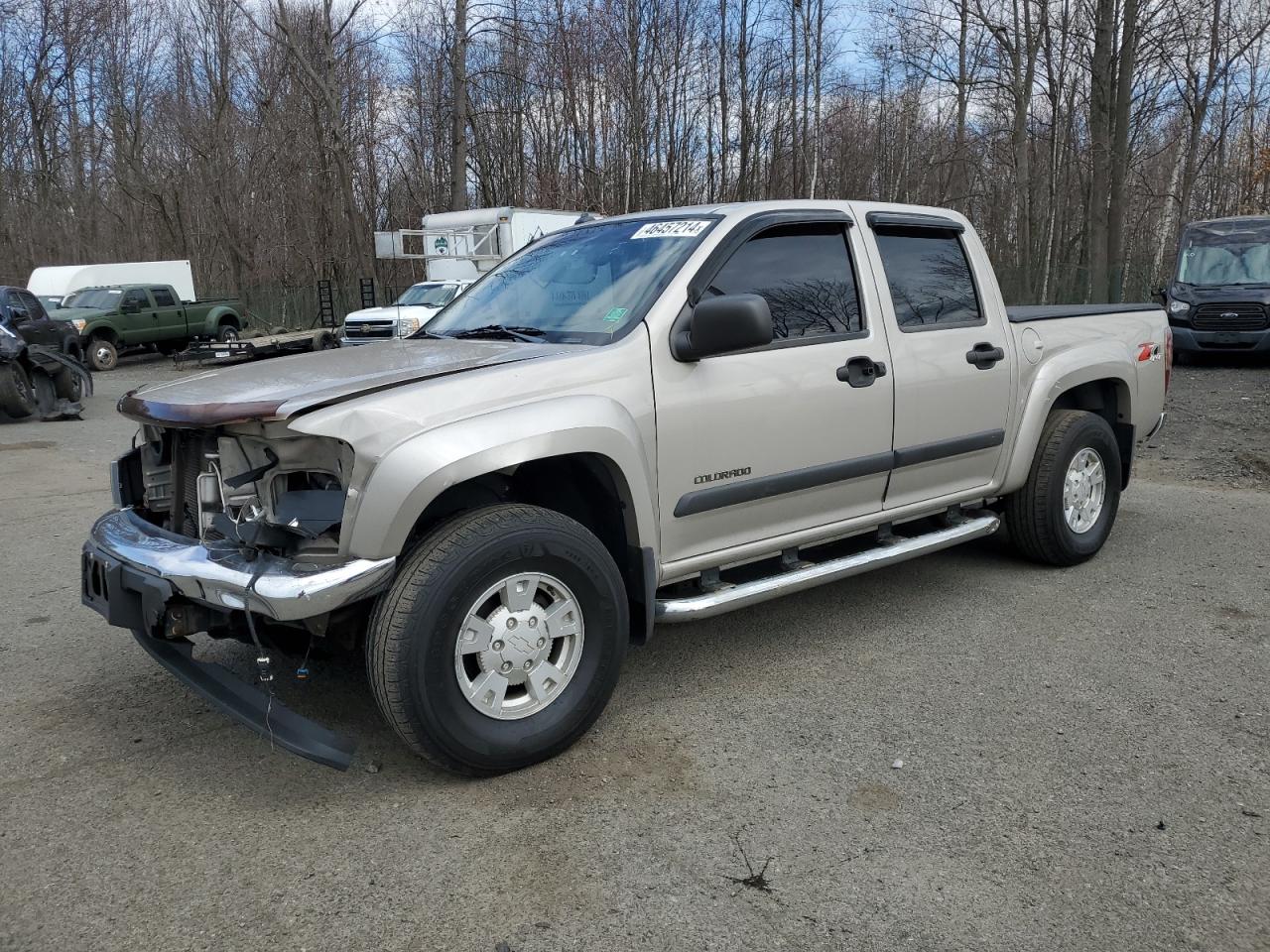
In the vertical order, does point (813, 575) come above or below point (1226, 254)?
below

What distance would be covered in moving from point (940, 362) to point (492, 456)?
7.99 ft

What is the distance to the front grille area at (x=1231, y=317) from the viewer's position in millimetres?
14984

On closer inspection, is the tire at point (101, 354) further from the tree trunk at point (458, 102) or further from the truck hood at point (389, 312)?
the tree trunk at point (458, 102)

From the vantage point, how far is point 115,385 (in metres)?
19.1

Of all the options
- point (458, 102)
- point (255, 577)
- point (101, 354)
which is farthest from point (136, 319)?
point (255, 577)

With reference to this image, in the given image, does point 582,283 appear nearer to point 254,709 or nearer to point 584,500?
point 584,500

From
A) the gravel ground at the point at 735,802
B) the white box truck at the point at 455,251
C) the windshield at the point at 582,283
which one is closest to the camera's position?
the gravel ground at the point at 735,802

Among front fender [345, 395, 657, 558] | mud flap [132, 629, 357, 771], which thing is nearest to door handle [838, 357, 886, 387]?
front fender [345, 395, 657, 558]

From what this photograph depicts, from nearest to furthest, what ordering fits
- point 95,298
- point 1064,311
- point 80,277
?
point 1064,311 < point 95,298 < point 80,277

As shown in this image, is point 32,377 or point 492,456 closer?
point 492,456

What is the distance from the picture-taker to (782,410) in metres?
4.02

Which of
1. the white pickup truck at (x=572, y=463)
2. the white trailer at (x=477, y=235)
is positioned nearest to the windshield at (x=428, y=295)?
→ the white trailer at (x=477, y=235)

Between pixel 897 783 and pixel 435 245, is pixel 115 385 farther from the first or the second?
pixel 897 783

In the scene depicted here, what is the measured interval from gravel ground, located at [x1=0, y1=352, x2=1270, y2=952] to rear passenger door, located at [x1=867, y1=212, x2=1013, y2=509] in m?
0.74
